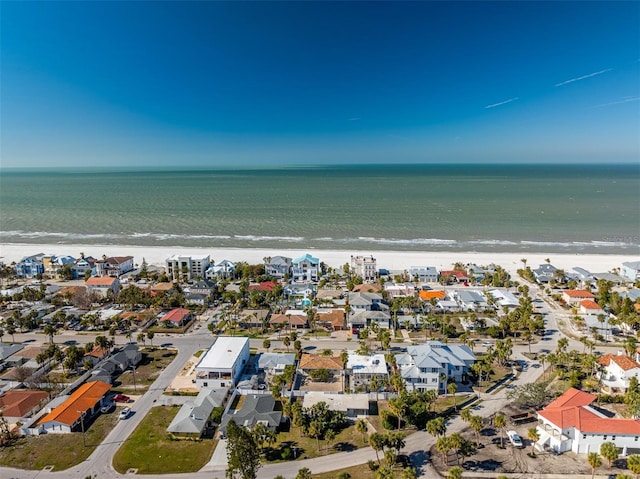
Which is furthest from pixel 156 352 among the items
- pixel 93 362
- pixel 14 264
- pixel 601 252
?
pixel 601 252

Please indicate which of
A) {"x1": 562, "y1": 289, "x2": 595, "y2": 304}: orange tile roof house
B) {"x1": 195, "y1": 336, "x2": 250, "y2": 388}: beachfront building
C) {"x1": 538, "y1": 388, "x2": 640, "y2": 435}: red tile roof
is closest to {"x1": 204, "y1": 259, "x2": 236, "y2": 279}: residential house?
{"x1": 195, "y1": 336, "x2": 250, "y2": 388}: beachfront building

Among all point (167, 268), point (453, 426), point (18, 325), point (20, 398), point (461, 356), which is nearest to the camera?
point (453, 426)

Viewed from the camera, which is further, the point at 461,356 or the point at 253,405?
the point at 461,356

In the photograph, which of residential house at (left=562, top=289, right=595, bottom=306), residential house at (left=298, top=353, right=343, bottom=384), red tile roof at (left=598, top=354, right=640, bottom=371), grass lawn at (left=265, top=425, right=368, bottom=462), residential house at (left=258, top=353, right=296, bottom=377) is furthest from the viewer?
residential house at (left=562, top=289, right=595, bottom=306)

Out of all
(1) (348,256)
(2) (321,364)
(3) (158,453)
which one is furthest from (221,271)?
(3) (158,453)

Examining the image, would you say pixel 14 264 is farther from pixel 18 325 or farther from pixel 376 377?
pixel 376 377

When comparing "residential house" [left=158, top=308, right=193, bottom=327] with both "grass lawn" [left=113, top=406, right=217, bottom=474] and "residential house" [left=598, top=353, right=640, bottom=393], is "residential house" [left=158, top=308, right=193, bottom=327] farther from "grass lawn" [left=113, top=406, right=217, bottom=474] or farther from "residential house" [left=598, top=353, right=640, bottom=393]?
"residential house" [left=598, top=353, right=640, bottom=393]

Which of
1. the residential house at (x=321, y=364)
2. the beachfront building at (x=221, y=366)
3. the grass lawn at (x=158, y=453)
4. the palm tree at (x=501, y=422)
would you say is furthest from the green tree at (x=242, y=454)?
the palm tree at (x=501, y=422)
